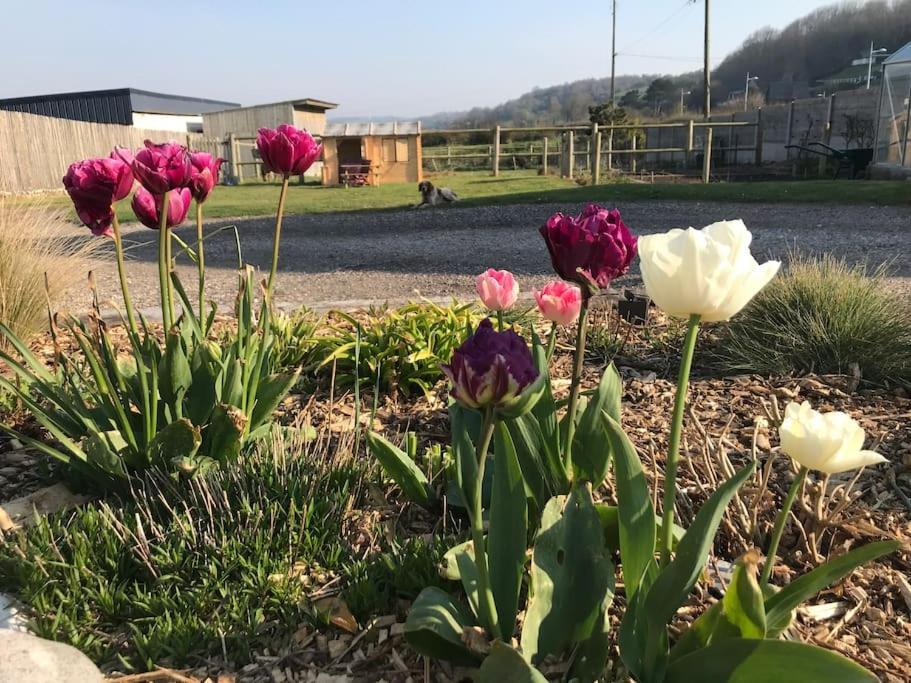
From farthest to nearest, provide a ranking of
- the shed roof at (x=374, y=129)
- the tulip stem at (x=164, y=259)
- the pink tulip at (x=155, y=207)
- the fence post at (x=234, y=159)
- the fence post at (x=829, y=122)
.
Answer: the fence post at (x=234, y=159) < the shed roof at (x=374, y=129) < the fence post at (x=829, y=122) < the pink tulip at (x=155, y=207) < the tulip stem at (x=164, y=259)

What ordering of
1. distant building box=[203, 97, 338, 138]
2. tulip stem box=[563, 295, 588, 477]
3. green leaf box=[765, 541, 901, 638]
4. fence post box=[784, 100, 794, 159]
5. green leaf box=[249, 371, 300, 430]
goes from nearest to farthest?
green leaf box=[765, 541, 901, 638], tulip stem box=[563, 295, 588, 477], green leaf box=[249, 371, 300, 430], fence post box=[784, 100, 794, 159], distant building box=[203, 97, 338, 138]

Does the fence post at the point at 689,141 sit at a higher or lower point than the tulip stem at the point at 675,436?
higher

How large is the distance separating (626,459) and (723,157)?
96.6ft

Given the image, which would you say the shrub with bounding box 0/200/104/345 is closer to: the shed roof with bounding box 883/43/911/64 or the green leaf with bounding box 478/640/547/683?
the green leaf with bounding box 478/640/547/683

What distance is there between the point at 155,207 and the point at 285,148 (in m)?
0.46

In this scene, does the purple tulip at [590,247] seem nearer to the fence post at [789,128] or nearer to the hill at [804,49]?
the fence post at [789,128]

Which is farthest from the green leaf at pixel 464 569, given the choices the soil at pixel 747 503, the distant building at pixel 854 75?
the distant building at pixel 854 75

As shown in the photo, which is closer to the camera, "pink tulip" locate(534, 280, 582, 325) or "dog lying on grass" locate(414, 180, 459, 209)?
"pink tulip" locate(534, 280, 582, 325)

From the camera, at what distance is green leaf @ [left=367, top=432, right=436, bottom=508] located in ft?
6.52

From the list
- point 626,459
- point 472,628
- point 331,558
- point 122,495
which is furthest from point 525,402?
point 122,495

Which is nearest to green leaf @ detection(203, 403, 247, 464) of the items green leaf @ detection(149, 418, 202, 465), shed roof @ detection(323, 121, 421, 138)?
green leaf @ detection(149, 418, 202, 465)

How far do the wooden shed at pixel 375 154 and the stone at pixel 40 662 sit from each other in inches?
939

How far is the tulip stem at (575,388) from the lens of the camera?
1.62 metres

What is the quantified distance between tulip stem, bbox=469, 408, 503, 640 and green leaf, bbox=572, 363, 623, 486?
0.56 metres
